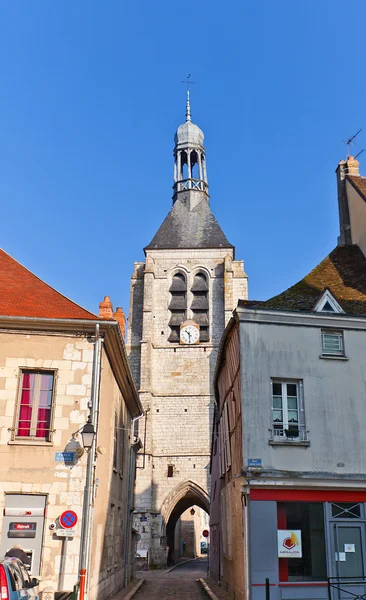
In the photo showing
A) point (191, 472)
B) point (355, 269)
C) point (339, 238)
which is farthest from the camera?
point (191, 472)

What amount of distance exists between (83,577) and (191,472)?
25.8 m

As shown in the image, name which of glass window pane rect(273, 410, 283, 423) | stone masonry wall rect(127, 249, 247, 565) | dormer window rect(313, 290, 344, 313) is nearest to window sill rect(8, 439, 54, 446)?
glass window pane rect(273, 410, 283, 423)

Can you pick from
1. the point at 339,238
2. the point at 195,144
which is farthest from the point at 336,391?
the point at 195,144

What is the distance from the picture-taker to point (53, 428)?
10.9 m

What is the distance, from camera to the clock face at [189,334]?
38.0m

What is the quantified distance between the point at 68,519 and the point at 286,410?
13.5 ft

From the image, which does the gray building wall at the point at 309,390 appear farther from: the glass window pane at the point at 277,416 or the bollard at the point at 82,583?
the bollard at the point at 82,583

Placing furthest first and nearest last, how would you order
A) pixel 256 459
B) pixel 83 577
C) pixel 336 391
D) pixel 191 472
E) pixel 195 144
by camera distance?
pixel 195 144 → pixel 191 472 → pixel 336 391 → pixel 256 459 → pixel 83 577

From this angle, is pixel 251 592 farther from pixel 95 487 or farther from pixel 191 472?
pixel 191 472

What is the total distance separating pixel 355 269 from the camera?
15.0 meters

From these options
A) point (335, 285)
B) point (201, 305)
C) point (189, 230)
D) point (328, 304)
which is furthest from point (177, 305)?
point (328, 304)

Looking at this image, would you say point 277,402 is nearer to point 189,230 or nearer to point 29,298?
point 29,298

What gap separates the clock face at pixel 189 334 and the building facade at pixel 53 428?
25.1 metres

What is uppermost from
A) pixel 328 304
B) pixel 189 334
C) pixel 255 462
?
pixel 189 334
